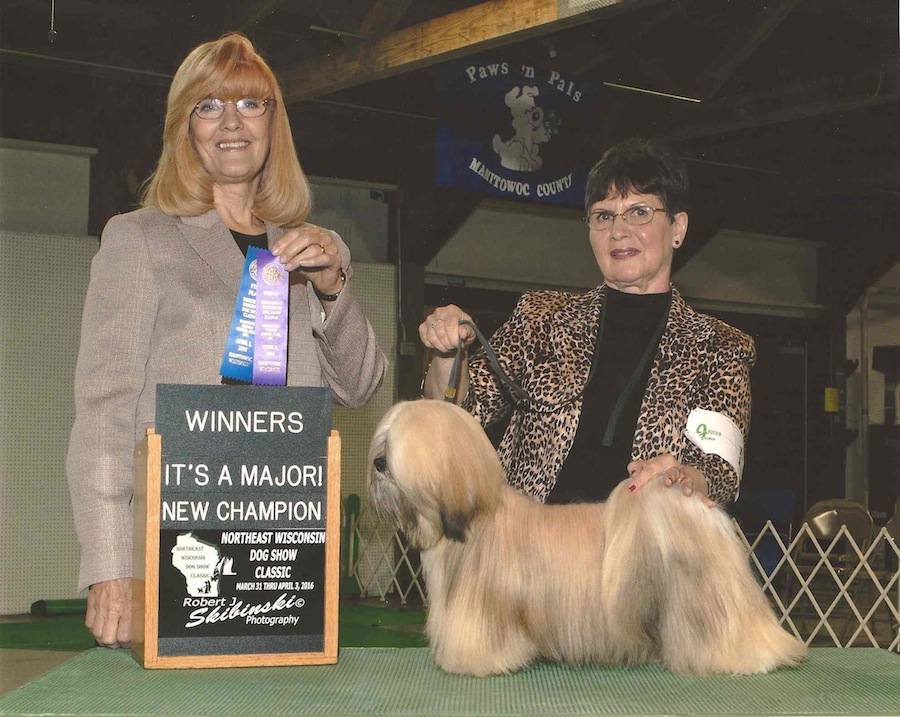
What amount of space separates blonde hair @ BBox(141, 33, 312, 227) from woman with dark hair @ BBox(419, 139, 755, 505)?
34cm

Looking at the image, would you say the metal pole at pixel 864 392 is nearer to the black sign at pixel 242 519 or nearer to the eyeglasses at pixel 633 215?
the eyeglasses at pixel 633 215

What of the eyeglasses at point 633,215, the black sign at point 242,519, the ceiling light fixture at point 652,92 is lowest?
the black sign at point 242,519

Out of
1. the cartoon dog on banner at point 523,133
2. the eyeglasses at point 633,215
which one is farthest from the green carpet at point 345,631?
the eyeglasses at point 633,215

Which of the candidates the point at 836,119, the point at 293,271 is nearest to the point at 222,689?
the point at 293,271

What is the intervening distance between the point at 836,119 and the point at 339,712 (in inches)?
313

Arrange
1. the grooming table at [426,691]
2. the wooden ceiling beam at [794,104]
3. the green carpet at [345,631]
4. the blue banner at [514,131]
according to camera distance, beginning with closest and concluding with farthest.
A: the grooming table at [426,691] → the green carpet at [345,631] → the blue banner at [514,131] → the wooden ceiling beam at [794,104]

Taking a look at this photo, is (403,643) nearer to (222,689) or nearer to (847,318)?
(222,689)

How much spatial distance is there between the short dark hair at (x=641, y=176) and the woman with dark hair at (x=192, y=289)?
514 millimetres

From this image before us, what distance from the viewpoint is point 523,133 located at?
5.91 meters

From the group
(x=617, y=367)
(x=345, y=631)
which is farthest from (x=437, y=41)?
(x=617, y=367)

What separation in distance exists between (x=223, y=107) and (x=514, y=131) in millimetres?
4295

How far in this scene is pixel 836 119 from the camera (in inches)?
325

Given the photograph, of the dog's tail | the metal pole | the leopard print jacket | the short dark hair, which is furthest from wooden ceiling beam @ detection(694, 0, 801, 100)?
the metal pole

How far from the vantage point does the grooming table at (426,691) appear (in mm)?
1288
